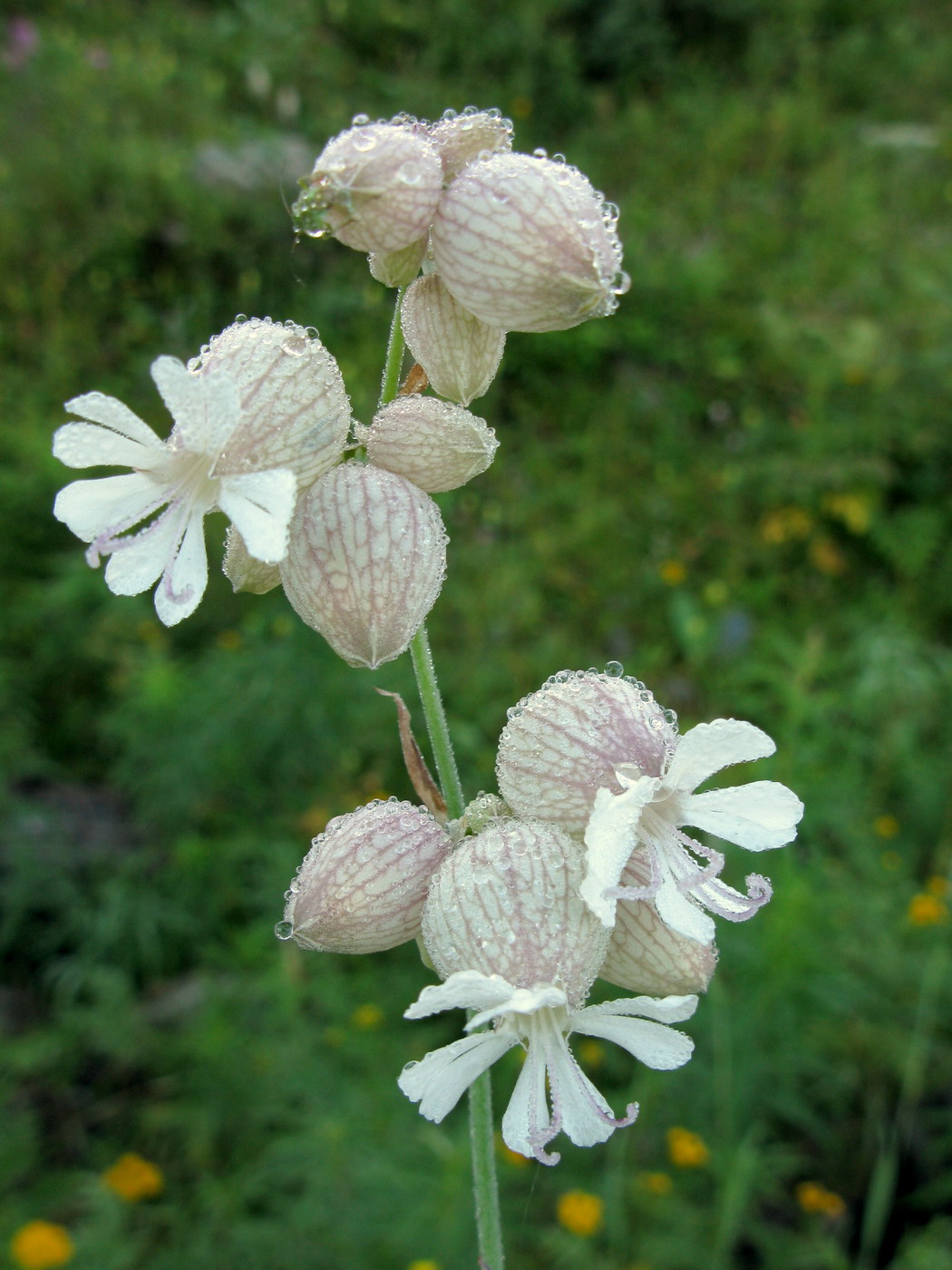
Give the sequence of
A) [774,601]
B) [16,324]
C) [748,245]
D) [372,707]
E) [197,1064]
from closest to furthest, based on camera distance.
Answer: [197,1064] → [372,707] → [774,601] → [16,324] → [748,245]

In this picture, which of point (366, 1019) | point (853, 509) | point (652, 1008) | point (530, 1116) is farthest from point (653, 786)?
point (853, 509)

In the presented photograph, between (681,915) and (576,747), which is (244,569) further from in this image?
(681,915)

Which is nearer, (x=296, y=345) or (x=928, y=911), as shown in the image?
(x=296, y=345)

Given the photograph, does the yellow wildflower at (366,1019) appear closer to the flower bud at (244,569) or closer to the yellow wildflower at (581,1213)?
the yellow wildflower at (581,1213)

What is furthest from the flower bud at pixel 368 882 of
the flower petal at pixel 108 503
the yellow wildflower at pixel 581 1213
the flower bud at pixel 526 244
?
the yellow wildflower at pixel 581 1213

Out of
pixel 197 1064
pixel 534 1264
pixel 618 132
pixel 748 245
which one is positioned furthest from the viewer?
pixel 618 132

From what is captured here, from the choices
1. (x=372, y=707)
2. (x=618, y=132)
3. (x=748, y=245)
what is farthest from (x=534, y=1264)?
(x=618, y=132)

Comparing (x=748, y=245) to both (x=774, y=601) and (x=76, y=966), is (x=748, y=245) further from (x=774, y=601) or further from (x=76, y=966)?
(x=76, y=966)
